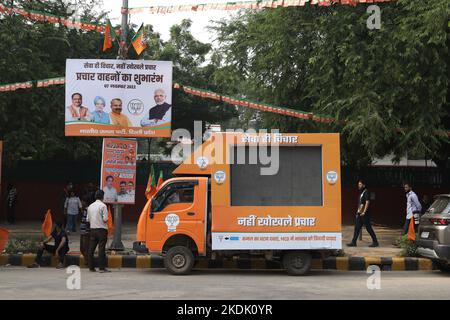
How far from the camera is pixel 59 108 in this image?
21844 millimetres

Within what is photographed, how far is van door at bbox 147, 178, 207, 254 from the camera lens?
461 inches

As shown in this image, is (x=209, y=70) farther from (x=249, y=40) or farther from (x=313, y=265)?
(x=313, y=265)

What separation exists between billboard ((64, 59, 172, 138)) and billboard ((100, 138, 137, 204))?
0.38 metres

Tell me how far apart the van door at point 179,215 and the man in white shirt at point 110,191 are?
8.59 feet

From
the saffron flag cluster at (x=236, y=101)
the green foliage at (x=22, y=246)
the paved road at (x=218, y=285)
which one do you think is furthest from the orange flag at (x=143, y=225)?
the saffron flag cluster at (x=236, y=101)

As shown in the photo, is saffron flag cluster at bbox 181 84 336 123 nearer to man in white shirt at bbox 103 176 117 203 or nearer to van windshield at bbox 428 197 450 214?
man in white shirt at bbox 103 176 117 203

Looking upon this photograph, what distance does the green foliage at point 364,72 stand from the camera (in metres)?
16.3

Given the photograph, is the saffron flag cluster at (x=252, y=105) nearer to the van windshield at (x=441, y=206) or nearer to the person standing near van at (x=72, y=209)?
the van windshield at (x=441, y=206)

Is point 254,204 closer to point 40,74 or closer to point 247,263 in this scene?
point 247,263

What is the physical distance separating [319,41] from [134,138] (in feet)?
25.4

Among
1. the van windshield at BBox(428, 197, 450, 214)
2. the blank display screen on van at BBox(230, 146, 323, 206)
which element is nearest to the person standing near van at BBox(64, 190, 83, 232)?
the blank display screen on van at BBox(230, 146, 323, 206)

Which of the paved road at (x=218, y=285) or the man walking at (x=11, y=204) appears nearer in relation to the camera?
the paved road at (x=218, y=285)

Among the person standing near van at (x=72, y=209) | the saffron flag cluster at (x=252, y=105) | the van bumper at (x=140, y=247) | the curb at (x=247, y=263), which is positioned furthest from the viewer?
the person standing near van at (x=72, y=209)
